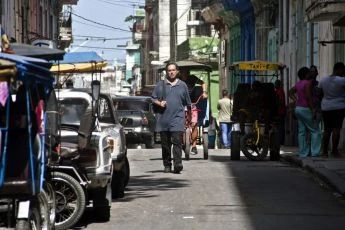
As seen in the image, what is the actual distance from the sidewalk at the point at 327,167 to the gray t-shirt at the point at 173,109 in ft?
7.55

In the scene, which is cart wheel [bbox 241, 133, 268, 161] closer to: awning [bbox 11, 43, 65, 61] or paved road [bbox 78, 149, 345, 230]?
paved road [bbox 78, 149, 345, 230]

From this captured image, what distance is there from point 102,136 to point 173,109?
5.70 m

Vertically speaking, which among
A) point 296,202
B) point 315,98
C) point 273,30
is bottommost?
point 296,202

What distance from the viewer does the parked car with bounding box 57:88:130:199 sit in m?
10.7

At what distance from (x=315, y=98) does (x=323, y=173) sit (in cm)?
371

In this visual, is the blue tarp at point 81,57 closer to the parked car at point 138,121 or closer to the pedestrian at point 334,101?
the pedestrian at point 334,101

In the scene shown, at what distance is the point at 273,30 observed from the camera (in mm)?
37719

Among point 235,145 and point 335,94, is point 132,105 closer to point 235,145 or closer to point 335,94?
point 235,145

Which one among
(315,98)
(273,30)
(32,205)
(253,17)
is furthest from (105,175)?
(253,17)

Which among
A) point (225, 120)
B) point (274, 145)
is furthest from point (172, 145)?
point (225, 120)

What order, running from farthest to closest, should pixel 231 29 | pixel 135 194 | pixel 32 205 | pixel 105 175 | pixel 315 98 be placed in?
pixel 231 29, pixel 315 98, pixel 135 194, pixel 105 175, pixel 32 205

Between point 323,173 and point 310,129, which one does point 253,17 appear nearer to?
point 310,129

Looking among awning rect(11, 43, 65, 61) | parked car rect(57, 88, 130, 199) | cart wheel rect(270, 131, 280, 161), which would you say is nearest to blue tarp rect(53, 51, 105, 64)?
cart wheel rect(270, 131, 280, 161)

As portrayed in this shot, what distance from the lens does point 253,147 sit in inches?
797
